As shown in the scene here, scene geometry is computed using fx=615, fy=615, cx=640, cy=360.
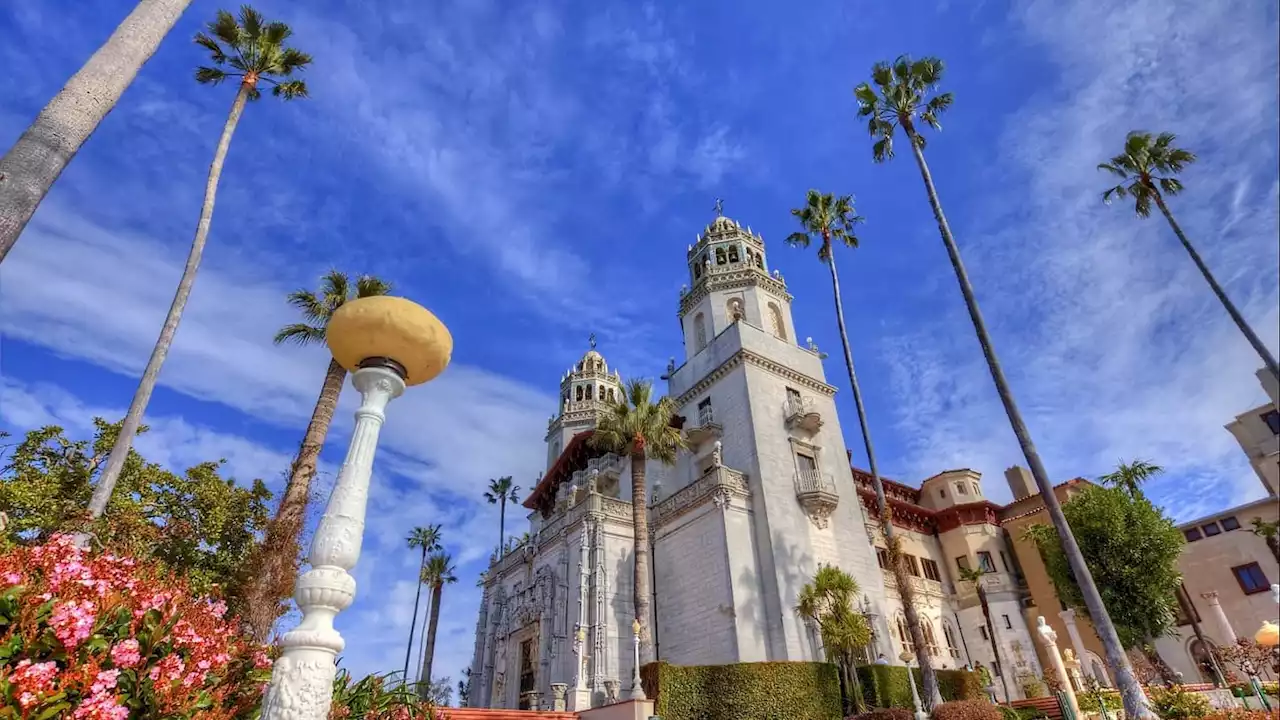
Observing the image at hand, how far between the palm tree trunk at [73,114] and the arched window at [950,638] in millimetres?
38833

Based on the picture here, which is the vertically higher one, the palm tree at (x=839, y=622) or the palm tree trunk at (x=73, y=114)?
the palm tree trunk at (x=73, y=114)

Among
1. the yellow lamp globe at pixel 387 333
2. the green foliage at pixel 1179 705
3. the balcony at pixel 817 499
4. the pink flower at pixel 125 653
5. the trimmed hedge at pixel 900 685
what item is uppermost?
the balcony at pixel 817 499

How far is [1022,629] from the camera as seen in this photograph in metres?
33.7

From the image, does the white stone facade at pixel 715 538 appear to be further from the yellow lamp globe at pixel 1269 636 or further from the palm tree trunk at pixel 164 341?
the palm tree trunk at pixel 164 341

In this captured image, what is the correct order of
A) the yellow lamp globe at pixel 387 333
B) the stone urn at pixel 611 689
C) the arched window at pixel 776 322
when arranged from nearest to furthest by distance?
1. the yellow lamp globe at pixel 387 333
2. the stone urn at pixel 611 689
3. the arched window at pixel 776 322

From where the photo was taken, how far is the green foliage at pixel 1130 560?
86.2ft

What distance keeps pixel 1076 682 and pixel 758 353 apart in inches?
717

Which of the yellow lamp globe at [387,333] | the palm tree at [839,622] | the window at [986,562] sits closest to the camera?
the yellow lamp globe at [387,333]

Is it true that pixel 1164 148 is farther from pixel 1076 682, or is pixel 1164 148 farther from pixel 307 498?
pixel 307 498

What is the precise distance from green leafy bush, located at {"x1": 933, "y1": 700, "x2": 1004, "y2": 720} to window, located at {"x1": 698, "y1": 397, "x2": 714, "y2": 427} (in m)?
15.8

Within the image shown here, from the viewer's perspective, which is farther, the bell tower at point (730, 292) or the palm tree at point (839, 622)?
the bell tower at point (730, 292)

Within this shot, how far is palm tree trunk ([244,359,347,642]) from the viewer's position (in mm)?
13180

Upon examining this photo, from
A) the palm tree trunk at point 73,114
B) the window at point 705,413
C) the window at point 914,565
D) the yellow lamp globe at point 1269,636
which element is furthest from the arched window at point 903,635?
the palm tree trunk at point 73,114

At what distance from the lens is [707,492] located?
27.0 m
